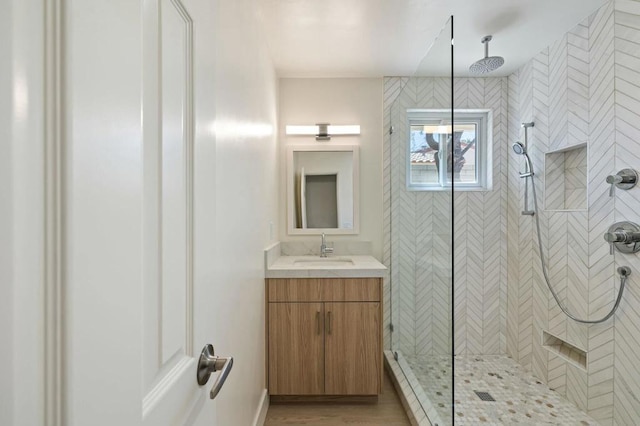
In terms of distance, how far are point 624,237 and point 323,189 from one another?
195 centimetres

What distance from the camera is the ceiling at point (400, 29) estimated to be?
1771 millimetres

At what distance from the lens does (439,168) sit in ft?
5.67

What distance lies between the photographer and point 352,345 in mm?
2049

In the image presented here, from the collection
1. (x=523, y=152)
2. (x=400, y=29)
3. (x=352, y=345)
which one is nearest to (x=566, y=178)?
(x=523, y=152)

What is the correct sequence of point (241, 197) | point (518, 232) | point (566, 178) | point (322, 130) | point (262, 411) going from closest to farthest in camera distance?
point (241, 197) < point (262, 411) < point (566, 178) < point (518, 232) < point (322, 130)

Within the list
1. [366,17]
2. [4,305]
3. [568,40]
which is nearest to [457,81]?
[568,40]

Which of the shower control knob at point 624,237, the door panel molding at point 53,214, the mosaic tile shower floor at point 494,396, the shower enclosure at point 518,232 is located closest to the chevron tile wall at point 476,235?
the shower enclosure at point 518,232

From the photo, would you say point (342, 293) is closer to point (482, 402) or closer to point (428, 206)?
point (428, 206)

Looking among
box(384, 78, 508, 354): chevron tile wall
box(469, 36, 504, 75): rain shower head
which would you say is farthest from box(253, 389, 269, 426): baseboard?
box(469, 36, 504, 75): rain shower head

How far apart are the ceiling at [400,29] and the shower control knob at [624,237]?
4.21 feet

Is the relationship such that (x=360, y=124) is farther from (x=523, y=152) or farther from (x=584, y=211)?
(x=584, y=211)

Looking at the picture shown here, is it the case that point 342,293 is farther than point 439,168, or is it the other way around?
point 342,293

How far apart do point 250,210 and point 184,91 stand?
3.42 feet

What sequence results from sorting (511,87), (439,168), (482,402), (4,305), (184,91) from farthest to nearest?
(511,87) < (482,402) < (439,168) < (184,91) < (4,305)
